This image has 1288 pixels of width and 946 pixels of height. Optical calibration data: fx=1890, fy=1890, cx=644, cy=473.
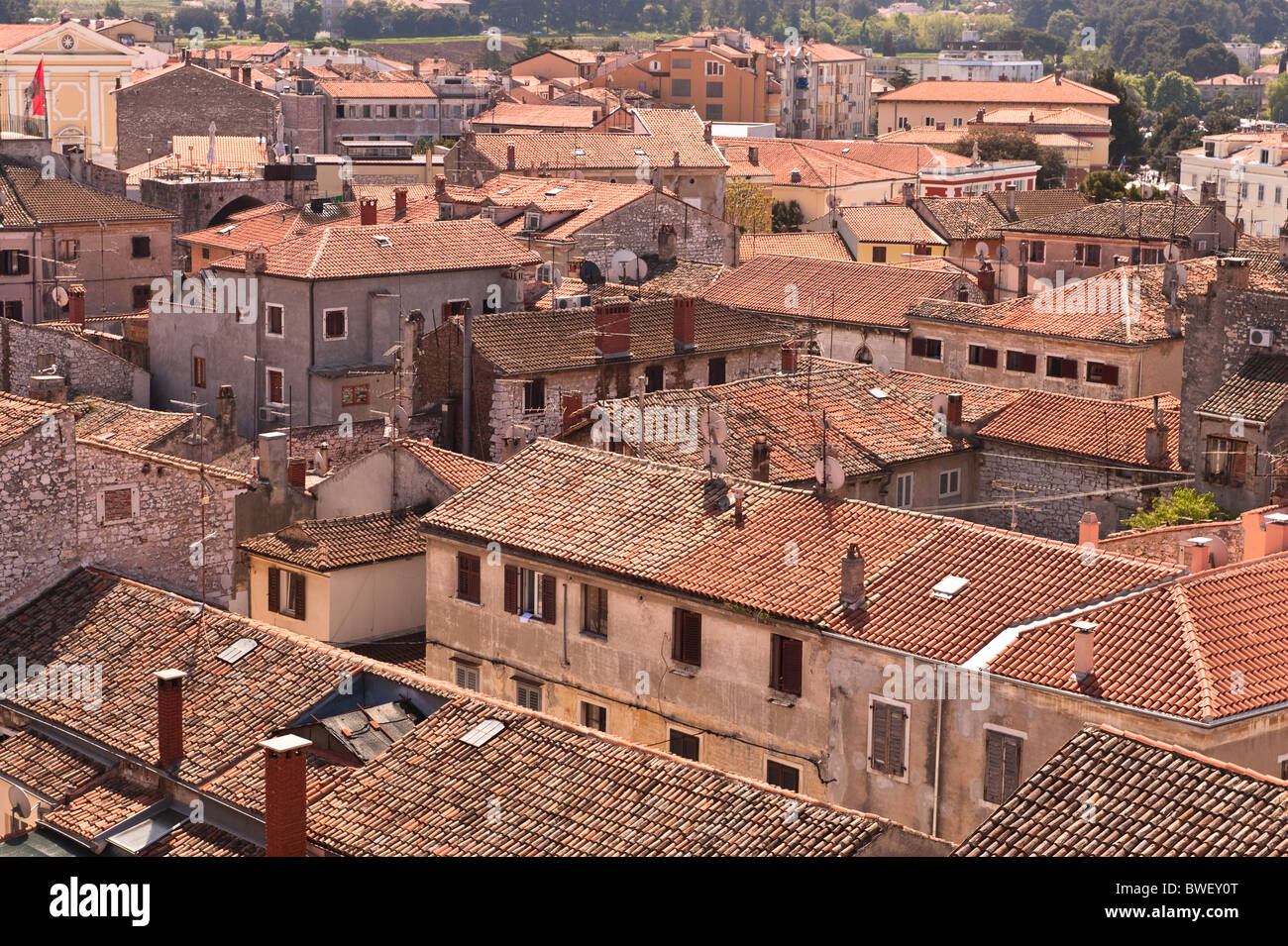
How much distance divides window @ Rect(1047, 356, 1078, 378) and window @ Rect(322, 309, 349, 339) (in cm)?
1784

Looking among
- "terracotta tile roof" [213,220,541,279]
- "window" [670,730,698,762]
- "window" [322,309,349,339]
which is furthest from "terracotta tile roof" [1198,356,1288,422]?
"window" [322,309,349,339]

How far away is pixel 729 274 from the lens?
55.8 metres

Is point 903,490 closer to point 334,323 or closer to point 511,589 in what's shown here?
point 511,589

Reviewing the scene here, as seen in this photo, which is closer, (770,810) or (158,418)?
(770,810)

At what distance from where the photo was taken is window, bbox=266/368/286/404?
4131 centimetres

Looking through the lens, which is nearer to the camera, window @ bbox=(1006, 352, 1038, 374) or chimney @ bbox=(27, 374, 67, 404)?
chimney @ bbox=(27, 374, 67, 404)

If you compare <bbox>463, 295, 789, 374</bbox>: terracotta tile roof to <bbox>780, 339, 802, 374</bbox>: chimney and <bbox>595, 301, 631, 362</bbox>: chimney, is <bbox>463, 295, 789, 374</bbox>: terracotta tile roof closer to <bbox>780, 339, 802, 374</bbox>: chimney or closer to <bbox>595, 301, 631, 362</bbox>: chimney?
<bbox>595, 301, 631, 362</bbox>: chimney

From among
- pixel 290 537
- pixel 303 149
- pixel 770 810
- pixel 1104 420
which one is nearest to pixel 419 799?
pixel 770 810

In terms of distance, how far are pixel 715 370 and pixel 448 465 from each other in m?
10.7

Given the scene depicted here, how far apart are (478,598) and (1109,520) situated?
14.6 meters

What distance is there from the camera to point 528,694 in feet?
83.4
